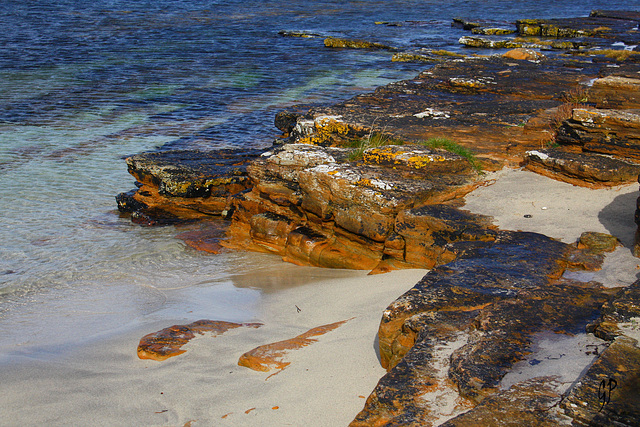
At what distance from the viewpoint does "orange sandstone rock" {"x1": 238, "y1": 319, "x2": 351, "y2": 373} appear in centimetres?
346

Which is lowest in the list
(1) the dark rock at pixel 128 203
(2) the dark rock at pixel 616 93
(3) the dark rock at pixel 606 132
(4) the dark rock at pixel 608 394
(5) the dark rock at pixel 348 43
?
(1) the dark rock at pixel 128 203

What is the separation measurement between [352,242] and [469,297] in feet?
6.65

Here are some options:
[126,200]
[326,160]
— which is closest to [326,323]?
[326,160]

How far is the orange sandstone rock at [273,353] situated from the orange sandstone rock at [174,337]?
557mm

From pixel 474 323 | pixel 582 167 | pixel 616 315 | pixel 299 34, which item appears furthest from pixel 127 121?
pixel 299 34

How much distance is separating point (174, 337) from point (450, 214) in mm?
2432

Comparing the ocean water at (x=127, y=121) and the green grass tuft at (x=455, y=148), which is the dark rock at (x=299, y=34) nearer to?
the ocean water at (x=127, y=121)

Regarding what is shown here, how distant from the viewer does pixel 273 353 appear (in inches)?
141

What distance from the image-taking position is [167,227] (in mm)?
7312

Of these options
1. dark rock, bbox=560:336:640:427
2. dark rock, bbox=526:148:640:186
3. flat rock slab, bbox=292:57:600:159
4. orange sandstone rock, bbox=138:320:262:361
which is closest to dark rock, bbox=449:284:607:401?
dark rock, bbox=560:336:640:427

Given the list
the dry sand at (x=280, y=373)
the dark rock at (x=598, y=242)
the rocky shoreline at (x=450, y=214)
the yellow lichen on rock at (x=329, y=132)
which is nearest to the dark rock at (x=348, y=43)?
the rocky shoreline at (x=450, y=214)

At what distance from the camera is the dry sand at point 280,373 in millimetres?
3033

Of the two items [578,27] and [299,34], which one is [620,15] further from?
[299,34]

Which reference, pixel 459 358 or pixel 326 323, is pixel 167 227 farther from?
pixel 459 358
